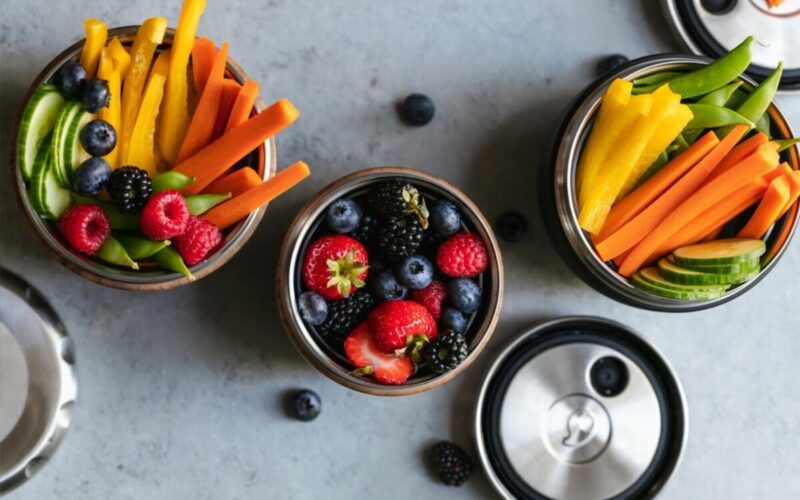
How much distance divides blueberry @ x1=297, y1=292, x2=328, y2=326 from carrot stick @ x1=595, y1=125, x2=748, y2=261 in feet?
A: 1.31

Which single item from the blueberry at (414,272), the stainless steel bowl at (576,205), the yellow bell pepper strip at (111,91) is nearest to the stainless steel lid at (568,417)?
the stainless steel bowl at (576,205)

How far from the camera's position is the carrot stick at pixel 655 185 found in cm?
118

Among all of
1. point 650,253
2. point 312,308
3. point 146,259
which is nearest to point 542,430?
point 650,253

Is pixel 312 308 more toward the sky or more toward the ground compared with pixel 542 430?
more toward the sky

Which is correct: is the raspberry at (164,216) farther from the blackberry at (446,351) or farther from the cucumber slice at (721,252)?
the cucumber slice at (721,252)

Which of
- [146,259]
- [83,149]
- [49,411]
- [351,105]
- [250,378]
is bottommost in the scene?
[49,411]

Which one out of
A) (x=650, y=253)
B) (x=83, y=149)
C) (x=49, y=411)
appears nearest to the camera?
(x=83, y=149)

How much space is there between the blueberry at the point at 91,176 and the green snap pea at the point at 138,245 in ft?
0.25

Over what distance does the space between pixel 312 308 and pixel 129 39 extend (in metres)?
0.45

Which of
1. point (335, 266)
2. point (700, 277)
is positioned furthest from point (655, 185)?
point (335, 266)

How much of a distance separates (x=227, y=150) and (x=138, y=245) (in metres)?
0.17

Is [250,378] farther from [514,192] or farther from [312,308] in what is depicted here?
[514,192]

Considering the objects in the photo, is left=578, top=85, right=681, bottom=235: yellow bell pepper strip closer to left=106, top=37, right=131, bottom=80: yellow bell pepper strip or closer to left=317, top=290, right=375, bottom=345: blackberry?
left=317, top=290, right=375, bottom=345: blackberry

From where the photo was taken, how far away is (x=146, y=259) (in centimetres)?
116
